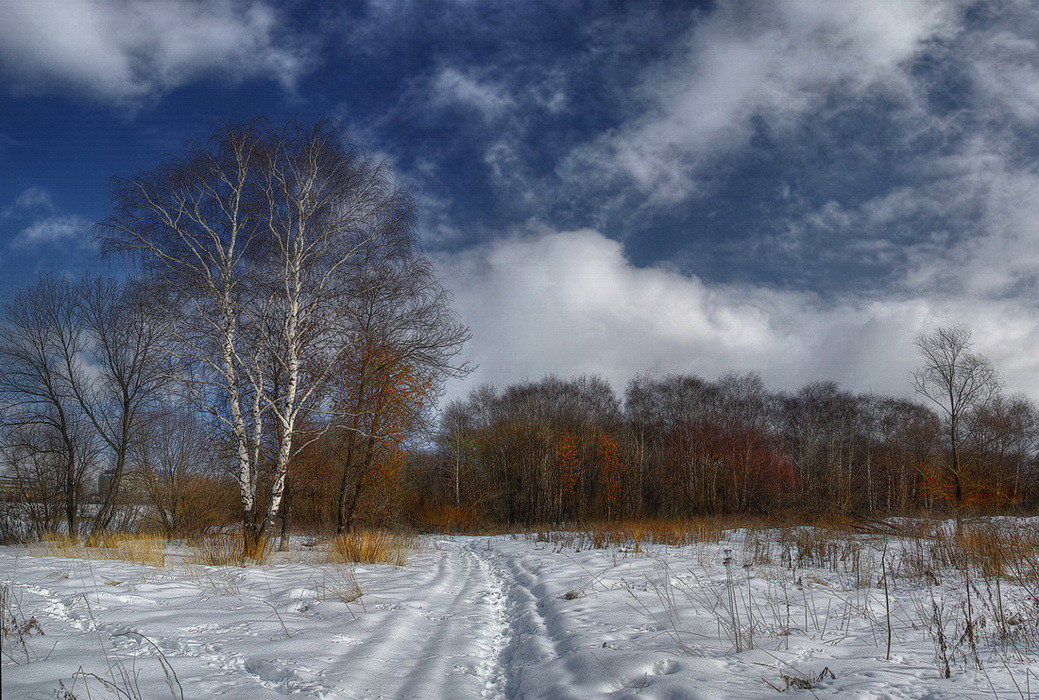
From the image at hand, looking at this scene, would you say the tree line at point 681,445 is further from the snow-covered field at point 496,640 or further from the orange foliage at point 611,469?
the snow-covered field at point 496,640

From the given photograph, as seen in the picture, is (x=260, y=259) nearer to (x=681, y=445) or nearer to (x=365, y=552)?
(x=365, y=552)

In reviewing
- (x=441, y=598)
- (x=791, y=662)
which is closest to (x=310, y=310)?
(x=441, y=598)

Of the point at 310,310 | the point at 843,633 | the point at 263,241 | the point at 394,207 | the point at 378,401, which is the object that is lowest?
the point at 843,633

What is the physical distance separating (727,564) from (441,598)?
4.12 metres

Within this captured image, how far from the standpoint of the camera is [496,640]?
4773 mm

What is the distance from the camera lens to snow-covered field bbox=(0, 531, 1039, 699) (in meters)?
3.13

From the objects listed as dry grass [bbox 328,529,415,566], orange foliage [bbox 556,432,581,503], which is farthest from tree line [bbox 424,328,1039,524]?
dry grass [bbox 328,529,415,566]

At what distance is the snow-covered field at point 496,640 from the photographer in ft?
10.3

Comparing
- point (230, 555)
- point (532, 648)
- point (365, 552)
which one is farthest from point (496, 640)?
point (230, 555)

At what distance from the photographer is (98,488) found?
827 inches

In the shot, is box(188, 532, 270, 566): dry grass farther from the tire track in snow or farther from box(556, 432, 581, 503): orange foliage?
box(556, 432, 581, 503): orange foliage

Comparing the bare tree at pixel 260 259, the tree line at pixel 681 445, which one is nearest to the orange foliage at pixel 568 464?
the tree line at pixel 681 445

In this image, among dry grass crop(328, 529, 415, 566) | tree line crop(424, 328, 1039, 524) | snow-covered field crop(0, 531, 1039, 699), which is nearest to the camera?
snow-covered field crop(0, 531, 1039, 699)

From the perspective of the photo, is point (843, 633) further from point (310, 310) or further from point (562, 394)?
point (562, 394)
